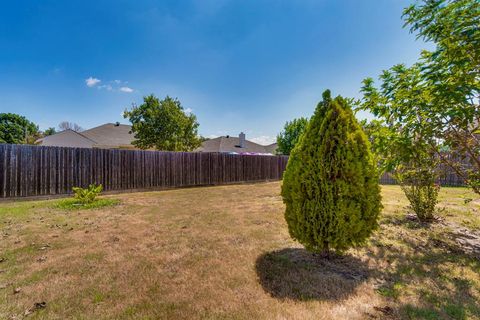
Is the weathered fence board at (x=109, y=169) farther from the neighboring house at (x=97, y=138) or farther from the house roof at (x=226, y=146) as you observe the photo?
the house roof at (x=226, y=146)

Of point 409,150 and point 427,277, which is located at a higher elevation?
point 409,150

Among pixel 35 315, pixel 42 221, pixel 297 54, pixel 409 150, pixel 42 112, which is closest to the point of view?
pixel 35 315

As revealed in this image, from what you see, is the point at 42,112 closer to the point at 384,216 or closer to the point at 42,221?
the point at 42,221

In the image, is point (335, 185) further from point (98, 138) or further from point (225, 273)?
point (98, 138)

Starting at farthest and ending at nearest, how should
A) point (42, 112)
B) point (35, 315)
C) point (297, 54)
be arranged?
1. point (42, 112)
2. point (297, 54)
3. point (35, 315)

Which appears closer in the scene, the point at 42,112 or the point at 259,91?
A: the point at 259,91

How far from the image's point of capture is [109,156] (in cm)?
968

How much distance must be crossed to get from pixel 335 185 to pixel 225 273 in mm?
1767

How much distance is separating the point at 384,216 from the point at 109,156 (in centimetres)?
1070

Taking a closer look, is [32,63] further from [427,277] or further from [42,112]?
[427,277]

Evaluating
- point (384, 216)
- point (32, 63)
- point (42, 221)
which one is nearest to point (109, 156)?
point (42, 221)

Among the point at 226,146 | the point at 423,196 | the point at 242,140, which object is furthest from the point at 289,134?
the point at 423,196

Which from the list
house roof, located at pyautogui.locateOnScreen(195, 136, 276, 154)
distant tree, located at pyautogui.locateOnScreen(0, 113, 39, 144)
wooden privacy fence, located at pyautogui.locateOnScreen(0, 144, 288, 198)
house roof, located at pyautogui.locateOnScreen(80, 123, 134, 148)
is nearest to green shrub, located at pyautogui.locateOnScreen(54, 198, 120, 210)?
wooden privacy fence, located at pyautogui.locateOnScreen(0, 144, 288, 198)

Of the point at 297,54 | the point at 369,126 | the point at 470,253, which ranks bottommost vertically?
the point at 470,253
